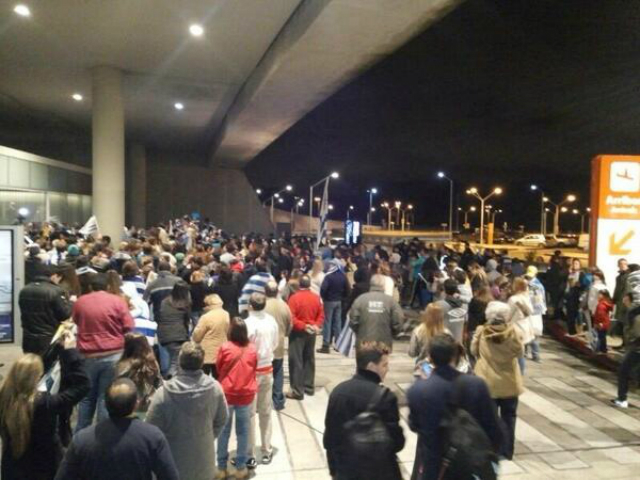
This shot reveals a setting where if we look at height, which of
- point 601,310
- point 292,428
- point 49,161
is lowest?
point 292,428

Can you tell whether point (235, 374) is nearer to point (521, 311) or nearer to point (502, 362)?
point (502, 362)

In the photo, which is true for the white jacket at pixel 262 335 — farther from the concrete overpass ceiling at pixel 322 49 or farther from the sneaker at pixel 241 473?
the concrete overpass ceiling at pixel 322 49

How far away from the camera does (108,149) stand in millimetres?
16328

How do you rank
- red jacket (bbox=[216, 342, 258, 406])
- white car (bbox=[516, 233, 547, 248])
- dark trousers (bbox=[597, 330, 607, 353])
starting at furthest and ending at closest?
white car (bbox=[516, 233, 547, 248]), dark trousers (bbox=[597, 330, 607, 353]), red jacket (bbox=[216, 342, 258, 406])

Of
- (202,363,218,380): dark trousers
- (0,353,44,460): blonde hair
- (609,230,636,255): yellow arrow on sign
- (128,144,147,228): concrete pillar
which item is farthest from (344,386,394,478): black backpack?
(128,144,147,228): concrete pillar

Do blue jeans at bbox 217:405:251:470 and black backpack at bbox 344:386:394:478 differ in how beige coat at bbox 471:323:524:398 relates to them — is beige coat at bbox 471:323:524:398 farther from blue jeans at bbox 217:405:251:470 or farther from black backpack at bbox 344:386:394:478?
blue jeans at bbox 217:405:251:470

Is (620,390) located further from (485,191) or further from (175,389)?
(485,191)

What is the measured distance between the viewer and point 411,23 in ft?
30.7

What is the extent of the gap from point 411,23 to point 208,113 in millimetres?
14119

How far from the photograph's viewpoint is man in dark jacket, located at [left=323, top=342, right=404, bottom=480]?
3.02 m

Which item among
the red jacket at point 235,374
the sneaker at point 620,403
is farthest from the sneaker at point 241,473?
the sneaker at point 620,403

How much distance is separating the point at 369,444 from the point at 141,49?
13501 millimetres

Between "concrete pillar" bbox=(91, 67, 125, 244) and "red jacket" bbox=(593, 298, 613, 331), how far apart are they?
14.7m

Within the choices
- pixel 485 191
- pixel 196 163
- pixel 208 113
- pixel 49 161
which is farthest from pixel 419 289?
pixel 485 191
